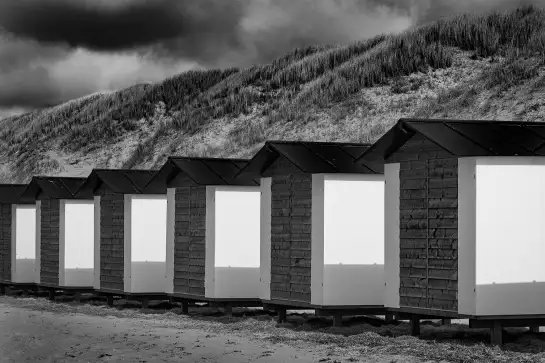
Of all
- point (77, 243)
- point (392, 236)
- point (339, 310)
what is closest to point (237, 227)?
point (339, 310)

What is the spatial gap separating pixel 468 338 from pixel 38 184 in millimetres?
17765

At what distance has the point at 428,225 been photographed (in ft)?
59.6

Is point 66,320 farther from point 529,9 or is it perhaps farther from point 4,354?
point 529,9

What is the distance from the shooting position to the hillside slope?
2058 inches

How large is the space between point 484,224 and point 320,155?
5098mm

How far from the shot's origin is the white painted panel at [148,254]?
1083 inches

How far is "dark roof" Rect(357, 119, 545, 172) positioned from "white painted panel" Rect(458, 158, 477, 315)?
0.27 metres

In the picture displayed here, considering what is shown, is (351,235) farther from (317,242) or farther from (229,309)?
(229,309)

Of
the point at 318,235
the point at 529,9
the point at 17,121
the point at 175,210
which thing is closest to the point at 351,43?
the point at 529,9

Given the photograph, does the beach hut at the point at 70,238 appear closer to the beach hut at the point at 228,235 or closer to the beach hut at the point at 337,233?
the beach hut at the point at 228,235

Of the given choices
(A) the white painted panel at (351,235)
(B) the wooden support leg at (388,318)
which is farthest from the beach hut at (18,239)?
(A) the white painted panel at (351,235)

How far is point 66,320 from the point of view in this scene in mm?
Result: 24656

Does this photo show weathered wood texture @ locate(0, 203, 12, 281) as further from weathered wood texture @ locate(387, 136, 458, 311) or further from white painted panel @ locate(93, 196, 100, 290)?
weathered wood texture @ locate(387, 136, 458, 311)

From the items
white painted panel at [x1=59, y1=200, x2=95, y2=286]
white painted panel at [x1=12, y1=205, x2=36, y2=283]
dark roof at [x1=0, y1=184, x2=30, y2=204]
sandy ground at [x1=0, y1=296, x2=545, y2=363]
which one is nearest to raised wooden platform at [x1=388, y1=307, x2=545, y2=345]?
sandy ground at [x1=0, y1=296, x2=545, y2=363]
